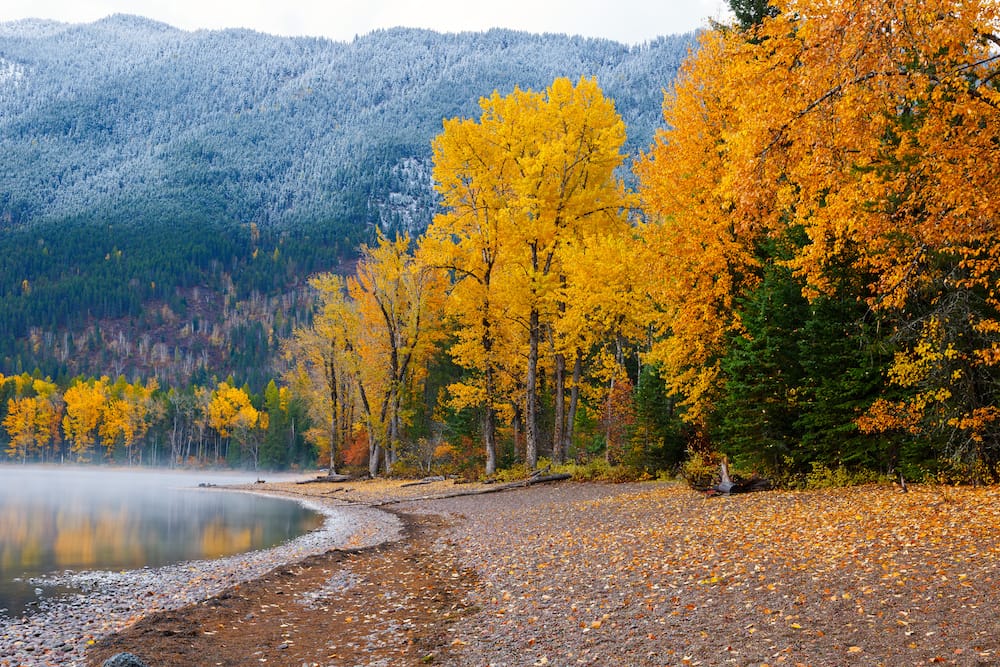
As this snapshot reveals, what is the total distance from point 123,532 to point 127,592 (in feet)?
43.4

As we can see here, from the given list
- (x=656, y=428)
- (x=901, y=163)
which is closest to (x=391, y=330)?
(x=656, y=428)

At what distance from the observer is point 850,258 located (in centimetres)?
1731

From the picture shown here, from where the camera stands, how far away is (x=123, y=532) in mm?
25344

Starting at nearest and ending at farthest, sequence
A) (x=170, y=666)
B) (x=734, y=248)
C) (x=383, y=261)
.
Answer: (x=170, y=666) → (x=734, y=248) → (x=383, y=261)

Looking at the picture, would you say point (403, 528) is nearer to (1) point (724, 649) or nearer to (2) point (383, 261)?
(1) point (724, 649)

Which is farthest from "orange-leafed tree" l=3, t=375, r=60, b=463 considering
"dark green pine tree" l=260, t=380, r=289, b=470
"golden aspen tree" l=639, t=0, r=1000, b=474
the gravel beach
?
"golden aspen tree" l=639, t=0, r=1000, b=474

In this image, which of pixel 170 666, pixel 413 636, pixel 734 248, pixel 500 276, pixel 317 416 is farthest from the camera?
pixel 317 416

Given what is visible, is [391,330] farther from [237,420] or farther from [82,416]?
[82,416]

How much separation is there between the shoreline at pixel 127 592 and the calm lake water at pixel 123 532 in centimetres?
83

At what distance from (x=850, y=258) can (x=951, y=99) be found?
692 cm

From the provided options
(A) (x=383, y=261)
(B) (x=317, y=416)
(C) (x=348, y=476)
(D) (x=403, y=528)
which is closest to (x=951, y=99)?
(D) (x=403, y=528)

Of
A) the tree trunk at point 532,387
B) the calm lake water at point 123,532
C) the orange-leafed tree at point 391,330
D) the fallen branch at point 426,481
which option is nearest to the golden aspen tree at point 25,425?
the calm lake water at point 123,532

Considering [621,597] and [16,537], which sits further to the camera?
[16,537]

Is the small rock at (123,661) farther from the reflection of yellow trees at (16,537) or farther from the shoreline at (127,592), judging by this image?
the reflection of yellow trees at (16,537)
